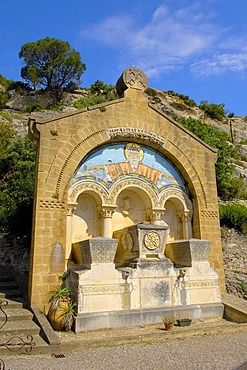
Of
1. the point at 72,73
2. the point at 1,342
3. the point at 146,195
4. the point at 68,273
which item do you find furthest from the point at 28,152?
the point at 72,73

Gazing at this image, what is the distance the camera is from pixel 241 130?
49438mm

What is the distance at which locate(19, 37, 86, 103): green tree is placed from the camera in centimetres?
4712

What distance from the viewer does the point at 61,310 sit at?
23.4 ft

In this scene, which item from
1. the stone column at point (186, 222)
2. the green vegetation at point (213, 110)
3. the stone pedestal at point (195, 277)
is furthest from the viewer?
the green vegetation at point (213, 110)

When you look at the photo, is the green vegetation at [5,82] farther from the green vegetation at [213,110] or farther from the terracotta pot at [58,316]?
the terracotta pot at [58,316]

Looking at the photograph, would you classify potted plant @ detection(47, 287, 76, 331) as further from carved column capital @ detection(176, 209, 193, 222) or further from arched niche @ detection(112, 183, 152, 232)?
carved column capital @ detection(176, 209, 193, 222)

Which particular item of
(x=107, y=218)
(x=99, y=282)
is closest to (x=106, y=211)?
(x=107, y=218)

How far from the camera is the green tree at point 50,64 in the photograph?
4712 centimetres

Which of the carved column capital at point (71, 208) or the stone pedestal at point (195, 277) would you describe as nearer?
the stone pedestal at point (195, 277)

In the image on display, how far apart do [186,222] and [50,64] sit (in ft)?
145

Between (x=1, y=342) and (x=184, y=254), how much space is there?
5.35m

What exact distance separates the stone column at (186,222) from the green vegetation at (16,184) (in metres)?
6.55

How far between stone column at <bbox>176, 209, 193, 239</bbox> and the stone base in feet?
9.28

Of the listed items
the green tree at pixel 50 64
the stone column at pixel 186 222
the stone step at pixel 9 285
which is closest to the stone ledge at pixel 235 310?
the stone column at pixel 186 222
